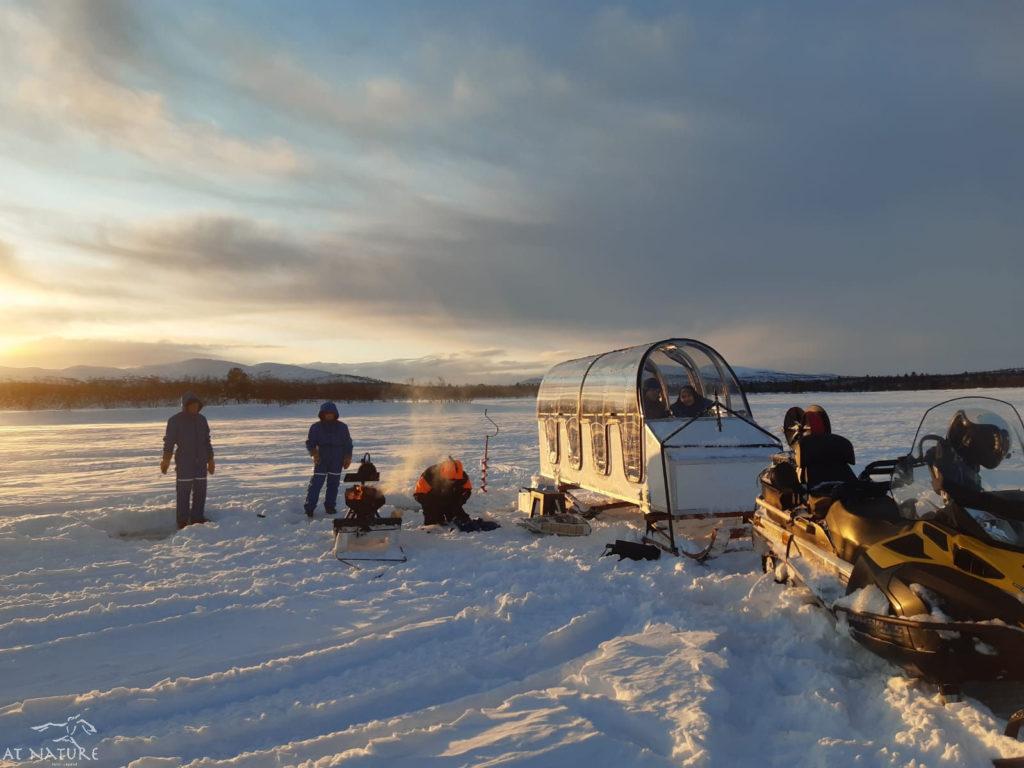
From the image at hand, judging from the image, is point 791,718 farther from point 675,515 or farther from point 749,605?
point 675,515

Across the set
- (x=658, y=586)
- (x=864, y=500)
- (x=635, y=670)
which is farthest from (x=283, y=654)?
(x=864, y=500)

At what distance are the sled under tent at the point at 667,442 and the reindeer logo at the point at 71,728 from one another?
19.4 feet

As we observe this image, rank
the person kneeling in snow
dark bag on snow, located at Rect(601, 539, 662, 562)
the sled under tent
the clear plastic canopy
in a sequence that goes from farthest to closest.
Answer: the person kneeling in snow, the clear plastic canopy, the sled under tent, dark bag on snow, located at Rect(601, 539, 662, 562)

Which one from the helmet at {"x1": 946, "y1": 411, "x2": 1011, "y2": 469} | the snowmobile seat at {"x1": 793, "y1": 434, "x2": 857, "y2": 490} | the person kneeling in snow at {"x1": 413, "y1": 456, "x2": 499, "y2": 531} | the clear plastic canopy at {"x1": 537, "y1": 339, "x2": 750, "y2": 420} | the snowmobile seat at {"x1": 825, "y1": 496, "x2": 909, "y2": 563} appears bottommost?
the person kneeling in snow at {"x1": 413, "y1": 456, "x2": 499, "y2": 531}

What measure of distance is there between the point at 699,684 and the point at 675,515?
14.7 ft

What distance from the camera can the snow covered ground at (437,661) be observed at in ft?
12.1

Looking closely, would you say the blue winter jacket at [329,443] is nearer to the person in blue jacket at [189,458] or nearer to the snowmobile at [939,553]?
the person in blue jacket at [189,458]

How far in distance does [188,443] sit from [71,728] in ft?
23.5

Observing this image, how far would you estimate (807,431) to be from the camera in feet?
22.7

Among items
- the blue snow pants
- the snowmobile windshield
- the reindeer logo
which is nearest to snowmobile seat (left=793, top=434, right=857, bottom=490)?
the snowmobile windshield

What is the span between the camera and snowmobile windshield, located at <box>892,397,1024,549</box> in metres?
4.06

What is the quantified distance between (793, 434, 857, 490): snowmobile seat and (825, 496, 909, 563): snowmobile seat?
104cm

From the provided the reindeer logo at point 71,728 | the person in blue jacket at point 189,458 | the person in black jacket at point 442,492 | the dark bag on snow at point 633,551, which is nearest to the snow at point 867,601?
the dark bag on snow at point 633,551

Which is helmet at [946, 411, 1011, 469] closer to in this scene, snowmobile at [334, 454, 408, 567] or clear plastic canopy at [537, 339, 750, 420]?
clear plastic canopy at [537, 339, 750, 420]
